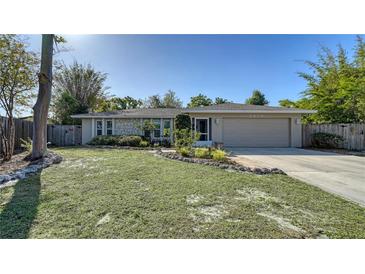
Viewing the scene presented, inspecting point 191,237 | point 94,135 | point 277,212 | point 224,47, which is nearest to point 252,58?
point 224,47

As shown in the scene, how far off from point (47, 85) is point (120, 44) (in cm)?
359

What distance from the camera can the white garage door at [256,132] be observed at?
14.6 metres

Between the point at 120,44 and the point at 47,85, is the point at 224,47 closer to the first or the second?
the point at 120,44

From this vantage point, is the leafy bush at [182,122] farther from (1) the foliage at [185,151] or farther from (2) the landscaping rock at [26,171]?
(2) the landscaping rock at [26,171]

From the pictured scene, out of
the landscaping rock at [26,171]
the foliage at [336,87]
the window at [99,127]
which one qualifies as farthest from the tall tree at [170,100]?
the landscaping rock at [26,171]

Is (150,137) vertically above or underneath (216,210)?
above

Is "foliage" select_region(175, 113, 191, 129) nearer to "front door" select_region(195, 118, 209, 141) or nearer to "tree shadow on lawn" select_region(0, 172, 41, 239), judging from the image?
"front door" select_region(195, 118, 209, 141)

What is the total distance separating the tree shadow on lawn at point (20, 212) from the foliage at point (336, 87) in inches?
708

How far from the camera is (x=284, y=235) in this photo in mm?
2699

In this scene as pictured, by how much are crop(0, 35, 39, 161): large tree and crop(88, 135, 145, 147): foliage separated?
6.39 m

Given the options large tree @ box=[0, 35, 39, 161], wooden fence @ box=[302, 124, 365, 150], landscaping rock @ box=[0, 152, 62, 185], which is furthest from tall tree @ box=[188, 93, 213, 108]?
landscaping rock @ box=[0, 152, 62, 185]

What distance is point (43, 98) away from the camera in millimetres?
7961

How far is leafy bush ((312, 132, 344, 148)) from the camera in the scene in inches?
527
